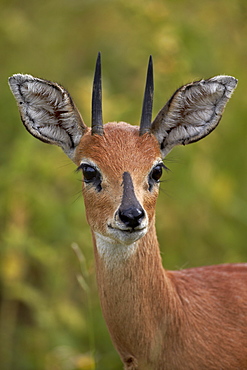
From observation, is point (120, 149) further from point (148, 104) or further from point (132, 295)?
point (132, 295)

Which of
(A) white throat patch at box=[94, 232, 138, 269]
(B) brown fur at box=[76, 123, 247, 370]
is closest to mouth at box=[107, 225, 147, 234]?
(B) brown fur at box=[76, 123, 247, 370]

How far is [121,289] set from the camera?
5.84 meters

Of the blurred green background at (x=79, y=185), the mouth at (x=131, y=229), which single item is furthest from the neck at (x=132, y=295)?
the blurred green background at (x=79, y=185)

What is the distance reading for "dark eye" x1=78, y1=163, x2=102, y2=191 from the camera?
18.9 ft

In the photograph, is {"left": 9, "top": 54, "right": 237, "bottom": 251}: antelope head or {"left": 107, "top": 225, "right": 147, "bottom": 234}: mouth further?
{"left": 9, "top": 54, "right": 237, "bottom": 251}: antelope head

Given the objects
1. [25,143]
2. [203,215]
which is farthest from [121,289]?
[203,215]

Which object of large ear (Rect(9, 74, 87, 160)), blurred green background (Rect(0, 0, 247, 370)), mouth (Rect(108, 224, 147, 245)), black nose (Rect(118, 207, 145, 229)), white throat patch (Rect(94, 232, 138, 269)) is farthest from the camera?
blurred green background (Rect(0, 0, 247, 370))

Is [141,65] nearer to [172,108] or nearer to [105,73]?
[105,73]

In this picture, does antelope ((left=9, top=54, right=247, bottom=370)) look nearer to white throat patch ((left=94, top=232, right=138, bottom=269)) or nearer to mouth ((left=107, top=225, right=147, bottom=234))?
white throat patch ((left=94, top=232, right=138, bottom=269))

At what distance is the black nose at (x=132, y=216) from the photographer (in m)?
5.18

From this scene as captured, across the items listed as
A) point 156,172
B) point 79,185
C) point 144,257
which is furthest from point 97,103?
point 79,185

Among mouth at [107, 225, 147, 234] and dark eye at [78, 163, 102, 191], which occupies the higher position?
dark eye at [78, 163, 102, 191]

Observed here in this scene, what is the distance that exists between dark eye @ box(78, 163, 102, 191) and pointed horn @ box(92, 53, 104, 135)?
0.33 meters

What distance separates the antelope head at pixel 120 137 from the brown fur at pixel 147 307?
0.01 m
